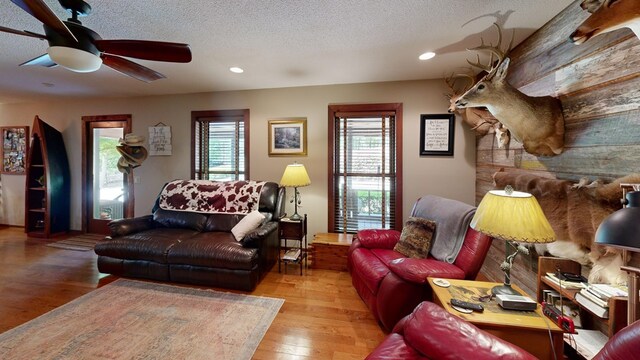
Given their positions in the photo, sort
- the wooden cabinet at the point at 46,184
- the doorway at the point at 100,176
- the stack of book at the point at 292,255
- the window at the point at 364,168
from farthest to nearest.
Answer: the doorway at the point at 100,176
the wooden cabinet at the point at 46,184
the window at the point at 364,168
the stack of book at the point at 292,255

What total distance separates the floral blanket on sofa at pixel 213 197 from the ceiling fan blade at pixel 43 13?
2.13 metres

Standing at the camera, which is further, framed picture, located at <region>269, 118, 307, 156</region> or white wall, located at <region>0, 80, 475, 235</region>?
framed picture, located at <region>269, 118, 307, 156</region>

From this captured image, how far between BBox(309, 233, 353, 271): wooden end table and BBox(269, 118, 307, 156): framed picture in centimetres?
134

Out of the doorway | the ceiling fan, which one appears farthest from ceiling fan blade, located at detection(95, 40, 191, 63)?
the doorway

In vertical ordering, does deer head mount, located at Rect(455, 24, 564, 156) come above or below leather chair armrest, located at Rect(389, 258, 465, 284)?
above

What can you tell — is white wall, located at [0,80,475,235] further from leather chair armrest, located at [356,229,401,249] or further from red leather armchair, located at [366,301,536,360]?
red leather armchair, located at [366,301,536,360]

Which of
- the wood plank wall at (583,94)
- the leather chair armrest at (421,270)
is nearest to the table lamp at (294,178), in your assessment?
the leather chair armrest at (421,270)

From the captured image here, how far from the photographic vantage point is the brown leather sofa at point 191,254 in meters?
2.45

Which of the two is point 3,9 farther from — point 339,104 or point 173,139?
point 339,104

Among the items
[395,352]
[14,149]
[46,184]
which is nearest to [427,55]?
[395,352]

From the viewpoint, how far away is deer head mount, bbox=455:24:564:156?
1.73m

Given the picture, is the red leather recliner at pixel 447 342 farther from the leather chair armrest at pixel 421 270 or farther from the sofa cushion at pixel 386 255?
the sofa cushion at pixel 386 255

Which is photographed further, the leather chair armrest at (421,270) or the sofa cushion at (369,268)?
the sofa cushion at (369,268)

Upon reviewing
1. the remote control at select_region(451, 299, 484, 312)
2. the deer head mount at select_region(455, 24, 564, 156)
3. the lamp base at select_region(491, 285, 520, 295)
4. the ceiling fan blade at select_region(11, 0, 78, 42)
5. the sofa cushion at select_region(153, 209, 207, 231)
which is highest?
the ceiling fan blade at select_region(11, 0, 78, 42)
